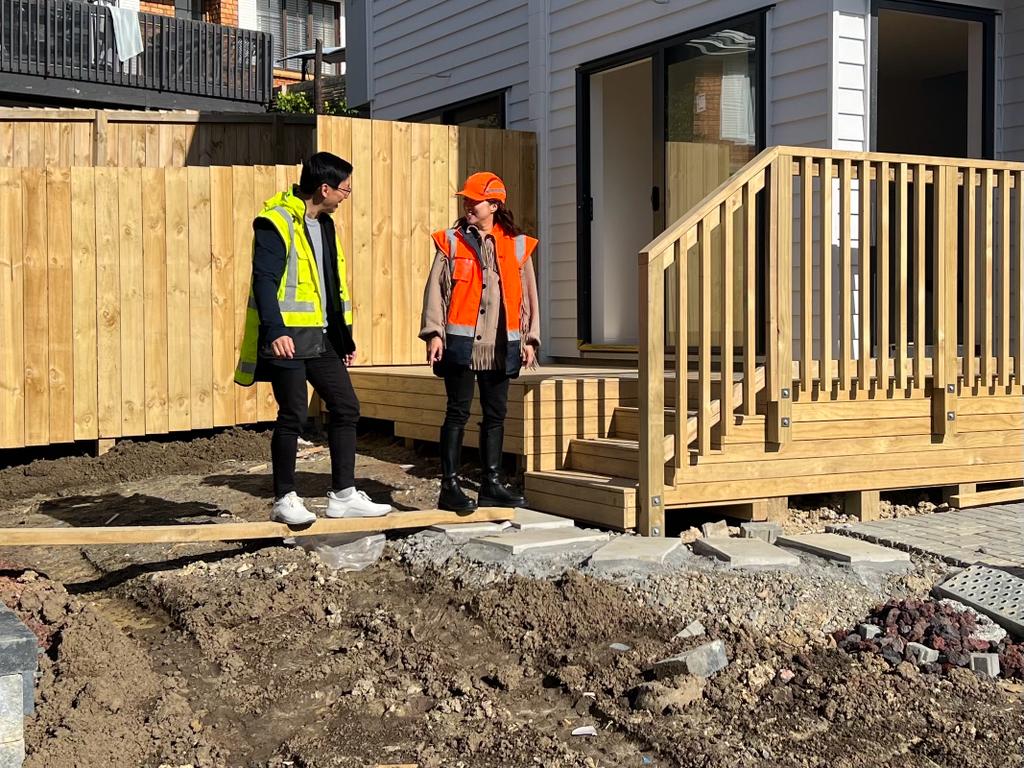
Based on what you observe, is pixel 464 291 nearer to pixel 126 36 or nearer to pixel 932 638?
pixel 932 638

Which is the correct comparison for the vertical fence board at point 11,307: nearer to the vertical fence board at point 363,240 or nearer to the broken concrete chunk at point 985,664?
Result: the vertical fence board at point 363,240

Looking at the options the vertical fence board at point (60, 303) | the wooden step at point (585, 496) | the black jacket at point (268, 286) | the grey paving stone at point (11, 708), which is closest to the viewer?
the grey paving stone at point (11, 708)

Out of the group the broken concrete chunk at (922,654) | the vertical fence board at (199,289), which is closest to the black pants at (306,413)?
the broken concrete chunk at (922,654)

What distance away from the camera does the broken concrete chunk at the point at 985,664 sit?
419 cm

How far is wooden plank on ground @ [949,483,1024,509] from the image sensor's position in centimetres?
678

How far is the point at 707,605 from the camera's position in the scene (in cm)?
474

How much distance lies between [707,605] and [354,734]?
160 cm

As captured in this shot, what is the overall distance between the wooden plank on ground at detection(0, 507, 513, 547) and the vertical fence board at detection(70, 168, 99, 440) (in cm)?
307

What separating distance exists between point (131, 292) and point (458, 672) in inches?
204

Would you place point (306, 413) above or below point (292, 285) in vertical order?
below

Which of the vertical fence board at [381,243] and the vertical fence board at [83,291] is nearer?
the vertical fence board at [83,291]

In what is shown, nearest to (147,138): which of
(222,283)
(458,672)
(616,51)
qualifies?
(222,283)

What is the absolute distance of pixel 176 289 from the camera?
8.62 meters

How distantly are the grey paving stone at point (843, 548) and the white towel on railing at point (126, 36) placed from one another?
55.4 ft
